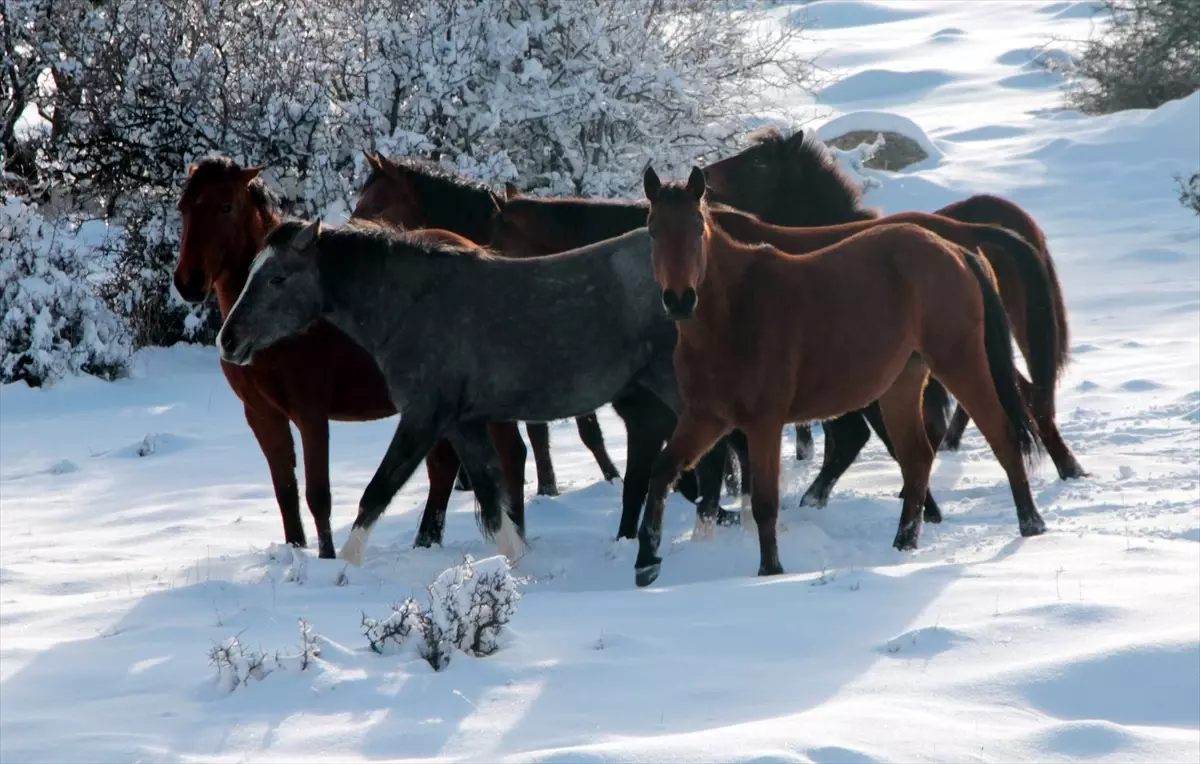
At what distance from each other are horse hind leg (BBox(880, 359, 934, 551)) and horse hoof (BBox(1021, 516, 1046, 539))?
498 millimetres

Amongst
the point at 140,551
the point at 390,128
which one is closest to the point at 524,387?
the point at 140,551

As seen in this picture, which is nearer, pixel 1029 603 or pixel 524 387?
pixel 1029 603

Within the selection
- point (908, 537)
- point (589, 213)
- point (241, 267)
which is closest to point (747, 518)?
point (908, 537)

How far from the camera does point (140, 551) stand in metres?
7.93

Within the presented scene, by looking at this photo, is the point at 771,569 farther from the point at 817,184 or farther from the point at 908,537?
the point at 817,184

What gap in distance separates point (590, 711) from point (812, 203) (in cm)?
580

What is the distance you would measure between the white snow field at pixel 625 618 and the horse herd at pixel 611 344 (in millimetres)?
398

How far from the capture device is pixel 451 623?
4.89 metres

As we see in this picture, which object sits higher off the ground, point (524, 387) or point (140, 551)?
point (524, 387)

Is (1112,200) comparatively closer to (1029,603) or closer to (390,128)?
(390,128)

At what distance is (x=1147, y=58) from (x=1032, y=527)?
843 inches

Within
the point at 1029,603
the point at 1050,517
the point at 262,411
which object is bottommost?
the point at 1050,517

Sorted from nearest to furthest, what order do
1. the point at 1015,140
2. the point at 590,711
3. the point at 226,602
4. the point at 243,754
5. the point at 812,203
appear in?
the point at 243,754, the point at 590,711, the point at 226,602, the point at 812,203, the point at 1015,140

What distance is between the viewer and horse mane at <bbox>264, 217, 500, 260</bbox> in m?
7.10
